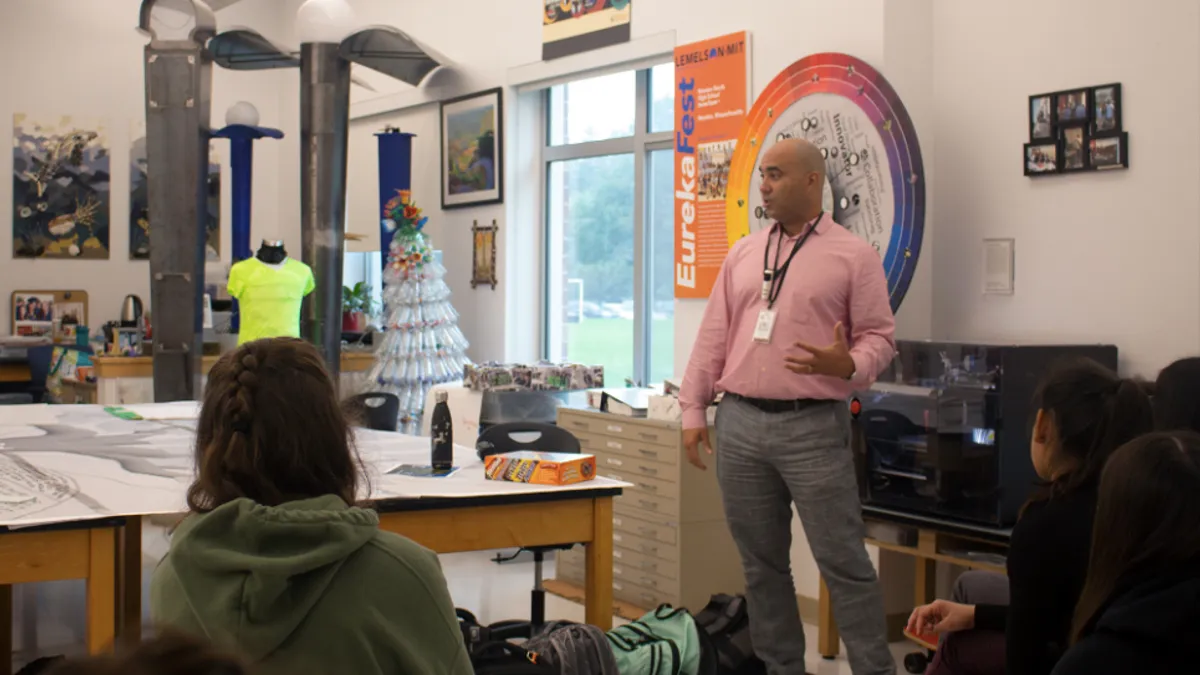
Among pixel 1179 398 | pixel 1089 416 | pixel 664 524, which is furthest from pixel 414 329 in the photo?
pixel 1089 416

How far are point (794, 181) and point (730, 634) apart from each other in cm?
154

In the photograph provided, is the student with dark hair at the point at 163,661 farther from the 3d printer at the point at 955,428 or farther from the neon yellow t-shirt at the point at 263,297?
the neon yellow t-shirt at the point at 263,297

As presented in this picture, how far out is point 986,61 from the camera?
4.92 metres

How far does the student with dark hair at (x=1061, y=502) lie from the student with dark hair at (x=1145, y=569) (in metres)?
0.48

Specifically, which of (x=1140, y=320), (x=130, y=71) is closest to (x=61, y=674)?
(x=1140, y=320)

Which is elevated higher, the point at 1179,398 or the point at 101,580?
the point at 1179,398

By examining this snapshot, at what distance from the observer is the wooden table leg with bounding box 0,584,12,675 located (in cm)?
435

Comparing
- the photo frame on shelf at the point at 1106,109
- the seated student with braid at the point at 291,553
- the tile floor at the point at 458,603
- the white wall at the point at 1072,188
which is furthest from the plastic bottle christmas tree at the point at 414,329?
the seated student with braid at the point at 291,553

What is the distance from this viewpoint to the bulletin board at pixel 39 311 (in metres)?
10.0

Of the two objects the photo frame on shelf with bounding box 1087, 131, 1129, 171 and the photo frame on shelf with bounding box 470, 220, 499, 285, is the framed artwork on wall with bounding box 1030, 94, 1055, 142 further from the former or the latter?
the photo frame on shelf with bounding box 470, 220, 499, 285

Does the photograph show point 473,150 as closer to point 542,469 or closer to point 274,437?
point 542,469

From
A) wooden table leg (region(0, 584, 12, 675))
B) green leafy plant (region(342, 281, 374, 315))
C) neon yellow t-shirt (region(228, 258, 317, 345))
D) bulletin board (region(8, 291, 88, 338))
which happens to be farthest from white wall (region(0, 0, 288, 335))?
wooden table leg (region(0, 584, 12, 675))

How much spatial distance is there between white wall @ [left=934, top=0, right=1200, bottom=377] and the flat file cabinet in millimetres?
1219

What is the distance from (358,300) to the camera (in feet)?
30.2
